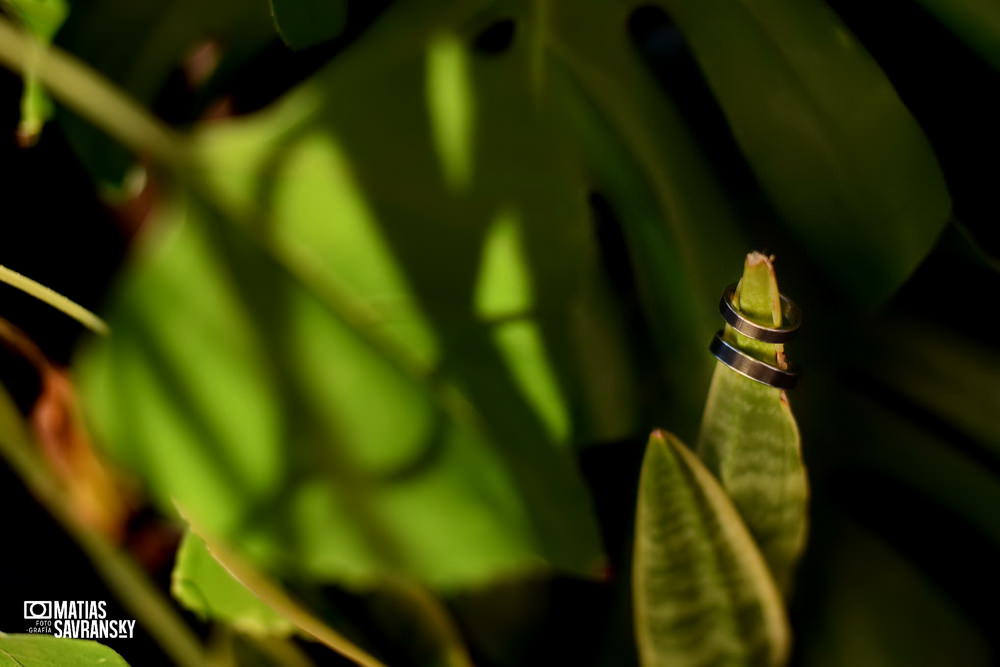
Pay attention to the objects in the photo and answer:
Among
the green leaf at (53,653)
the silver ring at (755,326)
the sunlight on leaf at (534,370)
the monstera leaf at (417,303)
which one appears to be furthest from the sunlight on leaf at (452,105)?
the green leaf at (53,653)

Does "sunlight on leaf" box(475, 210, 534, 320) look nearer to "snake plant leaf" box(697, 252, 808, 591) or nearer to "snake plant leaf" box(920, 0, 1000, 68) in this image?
"snake plant leaf" box(697, 252, 808, 591)

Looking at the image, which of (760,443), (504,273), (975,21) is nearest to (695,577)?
(760,443)

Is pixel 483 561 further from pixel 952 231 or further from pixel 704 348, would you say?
pixel 952 231

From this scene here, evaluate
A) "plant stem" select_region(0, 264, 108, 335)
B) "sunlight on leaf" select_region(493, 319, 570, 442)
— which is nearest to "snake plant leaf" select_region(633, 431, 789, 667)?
"sunlight on leaf" select_region(493, 319, 570, 442)

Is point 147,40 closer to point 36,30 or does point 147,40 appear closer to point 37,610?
point 36,30

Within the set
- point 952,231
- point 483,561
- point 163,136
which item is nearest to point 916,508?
point 952,231
